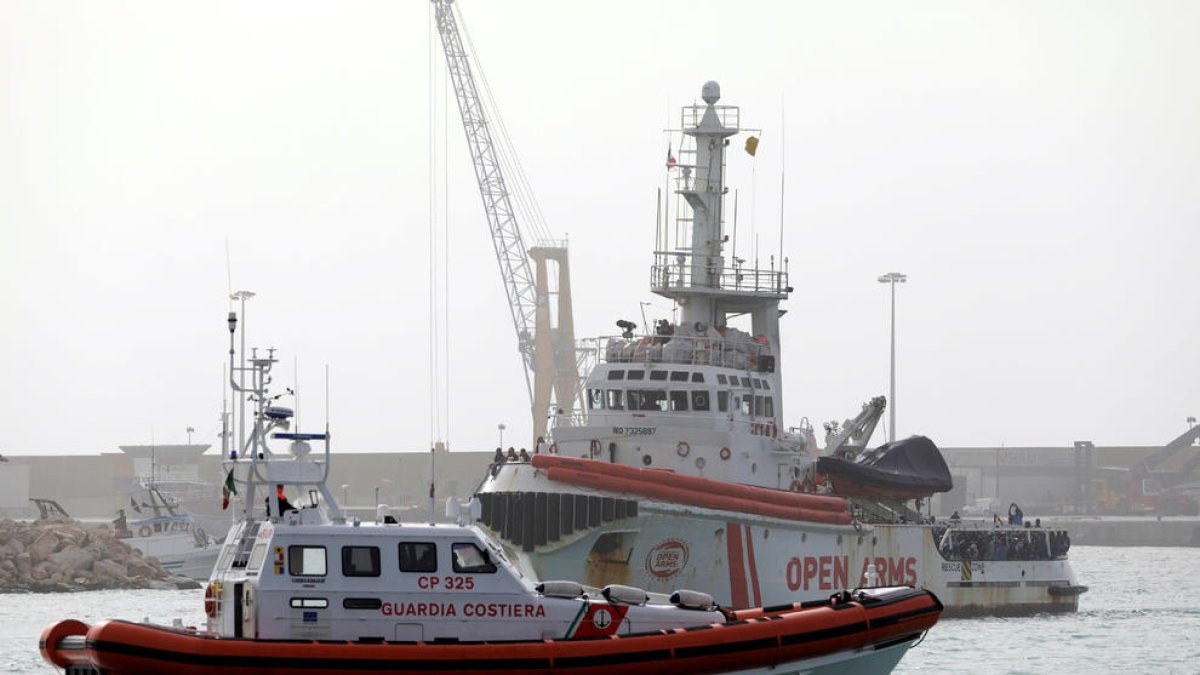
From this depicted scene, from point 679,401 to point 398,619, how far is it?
61.6 ft

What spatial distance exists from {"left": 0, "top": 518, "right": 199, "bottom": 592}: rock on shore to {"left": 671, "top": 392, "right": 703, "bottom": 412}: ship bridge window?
31306 millimetres

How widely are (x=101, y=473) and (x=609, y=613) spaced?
136 meters

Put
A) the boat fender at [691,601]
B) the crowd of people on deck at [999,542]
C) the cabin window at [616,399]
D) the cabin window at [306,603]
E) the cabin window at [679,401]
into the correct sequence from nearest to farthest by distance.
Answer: the cabin window at [306,603] < the boat fender at [691,601] < the cabin window at [679,401] < the cabin window at [616,399] < the crowd of people on deck at [999,542]

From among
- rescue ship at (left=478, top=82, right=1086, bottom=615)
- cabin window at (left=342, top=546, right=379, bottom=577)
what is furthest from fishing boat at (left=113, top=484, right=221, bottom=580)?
cabin window at (left=342, top=546, right=379, bottom=577)

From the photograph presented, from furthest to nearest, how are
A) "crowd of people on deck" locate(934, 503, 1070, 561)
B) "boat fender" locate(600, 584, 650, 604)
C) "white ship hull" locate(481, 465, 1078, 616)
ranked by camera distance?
1. "crowd of people on deck" locate(934, 503, 1070, 561)
2. "white ship hull" locate(481, 465, 1078, 616)
3. "boat fender" locate(600, 584, 650, 604)

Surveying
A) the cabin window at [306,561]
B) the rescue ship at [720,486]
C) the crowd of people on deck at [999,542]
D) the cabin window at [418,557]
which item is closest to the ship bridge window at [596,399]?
the rescue ship at [720,486]

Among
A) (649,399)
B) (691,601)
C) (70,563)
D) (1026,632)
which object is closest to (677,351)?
(649,399)

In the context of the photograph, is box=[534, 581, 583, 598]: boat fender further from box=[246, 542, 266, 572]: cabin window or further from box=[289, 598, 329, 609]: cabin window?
box=[246, 542, 266, 572]: cabin window

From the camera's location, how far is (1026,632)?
152 ft

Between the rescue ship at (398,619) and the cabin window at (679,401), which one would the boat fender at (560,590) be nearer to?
the rescue ship at (398,619)

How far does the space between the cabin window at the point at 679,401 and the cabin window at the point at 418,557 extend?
18310 mm

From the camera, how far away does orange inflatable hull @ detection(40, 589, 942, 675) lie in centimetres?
2325

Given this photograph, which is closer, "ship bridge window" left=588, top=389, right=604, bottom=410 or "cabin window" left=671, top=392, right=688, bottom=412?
"cabin window" left=671, top=392, right=688, bottom=412

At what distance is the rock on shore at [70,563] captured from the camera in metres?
66.2
